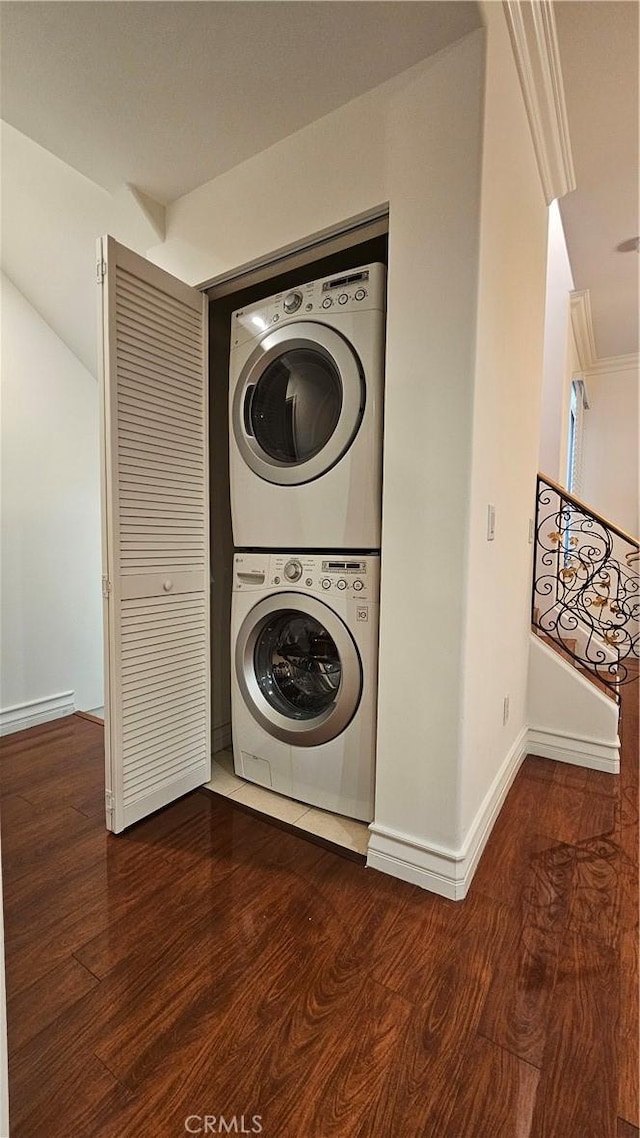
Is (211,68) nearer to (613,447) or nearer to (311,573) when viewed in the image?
(311,573)

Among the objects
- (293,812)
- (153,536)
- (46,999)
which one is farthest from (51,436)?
(46,999)

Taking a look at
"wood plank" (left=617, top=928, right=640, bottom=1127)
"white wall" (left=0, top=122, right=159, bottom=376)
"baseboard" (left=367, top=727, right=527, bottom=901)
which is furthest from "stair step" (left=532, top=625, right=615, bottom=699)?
"white wall" (left=0, top=122, right=159, bottom=376)

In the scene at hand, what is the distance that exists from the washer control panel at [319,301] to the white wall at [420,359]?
14 cm

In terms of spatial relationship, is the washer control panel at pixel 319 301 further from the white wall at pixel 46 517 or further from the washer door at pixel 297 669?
the white wall at pixel 46 517

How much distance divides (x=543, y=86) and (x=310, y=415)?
137 centimetres

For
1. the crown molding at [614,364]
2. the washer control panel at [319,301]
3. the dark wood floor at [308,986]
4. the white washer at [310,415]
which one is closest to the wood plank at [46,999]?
the dark wood floor at [308,986]

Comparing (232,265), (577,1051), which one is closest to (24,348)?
(232,265)

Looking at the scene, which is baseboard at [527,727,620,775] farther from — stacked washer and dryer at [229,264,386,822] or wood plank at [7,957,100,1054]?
wood plank at [7,957,100,1054]

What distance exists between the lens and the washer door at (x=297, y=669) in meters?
1.67

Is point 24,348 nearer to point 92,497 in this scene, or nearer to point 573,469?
point 92,497

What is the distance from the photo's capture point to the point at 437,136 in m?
1.30

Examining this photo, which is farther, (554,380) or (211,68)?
(554,380)

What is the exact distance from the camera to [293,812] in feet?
5.89

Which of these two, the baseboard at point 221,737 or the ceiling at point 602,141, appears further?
the baseboard at point 221,737
